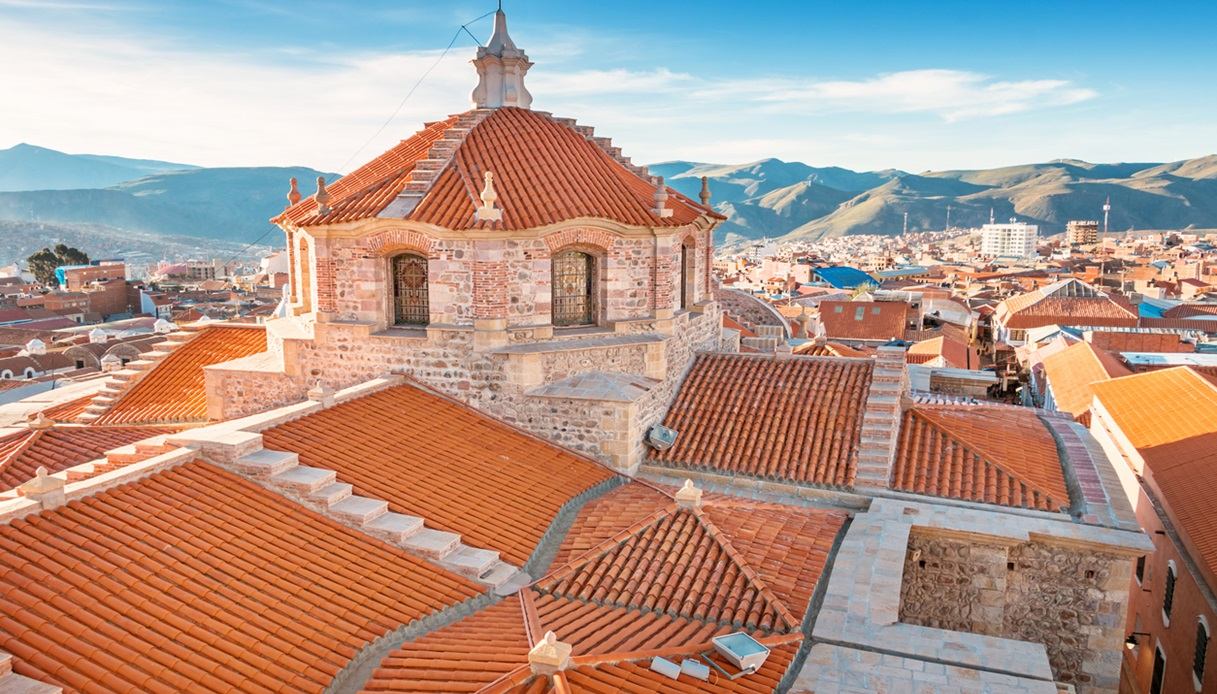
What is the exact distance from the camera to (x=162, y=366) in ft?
62.0

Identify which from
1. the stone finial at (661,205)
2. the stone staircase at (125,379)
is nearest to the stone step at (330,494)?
the stone finial at (661,205)

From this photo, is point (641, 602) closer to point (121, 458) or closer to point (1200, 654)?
point (121, 458)

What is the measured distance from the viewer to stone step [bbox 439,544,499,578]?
9633 millimetres

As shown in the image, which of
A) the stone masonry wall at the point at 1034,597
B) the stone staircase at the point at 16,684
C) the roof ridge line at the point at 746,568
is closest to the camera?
the stone staircase at the point at 16,684

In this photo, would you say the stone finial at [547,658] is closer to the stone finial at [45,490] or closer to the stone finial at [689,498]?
the stone finial at [689,498]

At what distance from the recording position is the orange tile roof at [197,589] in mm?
6816

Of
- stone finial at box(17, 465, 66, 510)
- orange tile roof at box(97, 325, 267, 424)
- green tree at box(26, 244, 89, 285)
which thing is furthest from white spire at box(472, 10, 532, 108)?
green tree at box(26, 244, 89, 285)

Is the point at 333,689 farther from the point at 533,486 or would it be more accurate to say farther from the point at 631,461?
the point at 631,461

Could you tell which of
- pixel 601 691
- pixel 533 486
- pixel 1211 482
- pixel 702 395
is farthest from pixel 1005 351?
pixel 601 691

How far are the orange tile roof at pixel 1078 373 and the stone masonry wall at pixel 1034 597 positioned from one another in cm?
1653

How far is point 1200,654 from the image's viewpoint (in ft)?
48.0

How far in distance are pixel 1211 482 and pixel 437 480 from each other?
16.3 m

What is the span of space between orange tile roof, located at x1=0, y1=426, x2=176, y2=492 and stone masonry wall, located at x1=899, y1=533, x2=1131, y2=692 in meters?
12.4

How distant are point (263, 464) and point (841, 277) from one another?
276 feet
